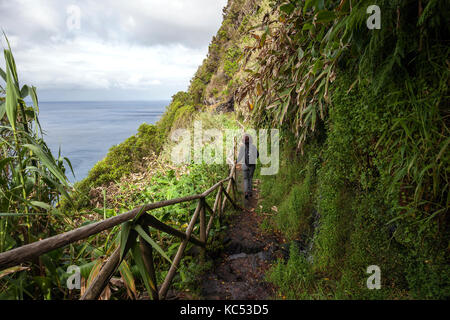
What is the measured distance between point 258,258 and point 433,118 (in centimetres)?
250

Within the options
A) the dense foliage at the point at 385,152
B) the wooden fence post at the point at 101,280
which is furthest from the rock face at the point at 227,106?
the wooden fence post at the point at 101,280

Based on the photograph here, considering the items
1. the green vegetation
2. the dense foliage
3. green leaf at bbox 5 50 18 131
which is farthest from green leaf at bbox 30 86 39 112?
the dense foliage

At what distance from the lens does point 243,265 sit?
118 inches

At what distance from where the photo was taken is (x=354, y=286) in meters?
1.93

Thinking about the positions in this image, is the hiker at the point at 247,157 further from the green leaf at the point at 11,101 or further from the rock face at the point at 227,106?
the rock face at the point at 227,106

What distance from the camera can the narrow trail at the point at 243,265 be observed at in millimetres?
2477

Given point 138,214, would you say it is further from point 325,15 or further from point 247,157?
point 247,157

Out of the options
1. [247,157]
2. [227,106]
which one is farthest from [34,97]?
[227,106]

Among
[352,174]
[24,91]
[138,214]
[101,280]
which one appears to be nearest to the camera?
[101,280]

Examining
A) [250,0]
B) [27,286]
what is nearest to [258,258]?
[27,286]

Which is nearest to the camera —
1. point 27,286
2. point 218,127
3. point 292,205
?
point 27,286

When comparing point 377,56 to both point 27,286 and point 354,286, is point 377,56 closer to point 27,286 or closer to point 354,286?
point 354,286

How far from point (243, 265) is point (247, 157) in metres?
2.70

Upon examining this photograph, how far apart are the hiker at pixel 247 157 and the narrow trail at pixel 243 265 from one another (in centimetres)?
128
